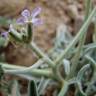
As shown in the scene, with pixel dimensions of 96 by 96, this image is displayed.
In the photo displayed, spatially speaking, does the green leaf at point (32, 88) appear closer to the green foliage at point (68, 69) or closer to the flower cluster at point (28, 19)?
the green foliage at point (68, 69)

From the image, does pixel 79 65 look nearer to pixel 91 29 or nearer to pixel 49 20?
pixel 91 29

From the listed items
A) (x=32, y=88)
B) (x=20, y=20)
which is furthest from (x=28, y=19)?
(x=32, y=88)

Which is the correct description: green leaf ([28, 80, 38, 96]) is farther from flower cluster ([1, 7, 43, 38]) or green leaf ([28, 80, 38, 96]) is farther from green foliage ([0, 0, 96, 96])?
flower cluster ([1, 7, 43, 38])

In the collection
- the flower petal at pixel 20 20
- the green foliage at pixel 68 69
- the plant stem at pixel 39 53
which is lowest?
the green foliage at pixel 68 69

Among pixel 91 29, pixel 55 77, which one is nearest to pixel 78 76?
pixel 55 77

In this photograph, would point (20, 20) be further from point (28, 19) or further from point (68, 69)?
point (68, 69)

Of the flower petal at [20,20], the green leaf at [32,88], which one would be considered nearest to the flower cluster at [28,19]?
the flower petal at [20,20]

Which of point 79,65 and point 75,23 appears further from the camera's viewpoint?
point 75,23

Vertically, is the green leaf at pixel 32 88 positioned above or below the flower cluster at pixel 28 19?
below

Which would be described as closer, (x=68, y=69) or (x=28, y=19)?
(x=28, y=19)

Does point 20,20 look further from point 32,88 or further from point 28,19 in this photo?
point 32,88

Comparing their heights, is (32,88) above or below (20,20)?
below
